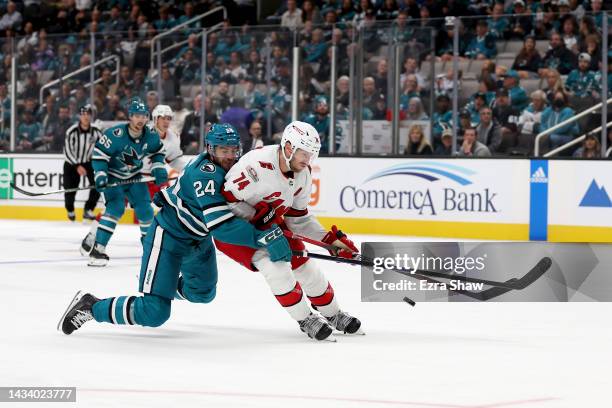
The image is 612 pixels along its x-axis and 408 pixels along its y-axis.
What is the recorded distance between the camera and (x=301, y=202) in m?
5.44

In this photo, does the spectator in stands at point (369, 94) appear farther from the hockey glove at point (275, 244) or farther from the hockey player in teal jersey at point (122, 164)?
the hockey glove at point (275, 244)

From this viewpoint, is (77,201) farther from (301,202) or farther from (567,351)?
(567,351)

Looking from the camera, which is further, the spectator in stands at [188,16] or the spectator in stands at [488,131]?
the spectator in stands at [188,16]

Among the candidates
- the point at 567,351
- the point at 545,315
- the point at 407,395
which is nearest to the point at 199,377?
the point at 407,395

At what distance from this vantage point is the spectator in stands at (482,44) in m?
11.9

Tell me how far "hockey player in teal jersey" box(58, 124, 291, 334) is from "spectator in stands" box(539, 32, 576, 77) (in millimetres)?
6820

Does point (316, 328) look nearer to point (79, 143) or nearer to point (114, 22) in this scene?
point (79, 143)

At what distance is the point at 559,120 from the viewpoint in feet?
37.1

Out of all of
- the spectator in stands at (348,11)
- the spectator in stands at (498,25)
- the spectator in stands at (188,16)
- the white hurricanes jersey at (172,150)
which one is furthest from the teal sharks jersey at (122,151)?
the spectator in stands at (188,16)

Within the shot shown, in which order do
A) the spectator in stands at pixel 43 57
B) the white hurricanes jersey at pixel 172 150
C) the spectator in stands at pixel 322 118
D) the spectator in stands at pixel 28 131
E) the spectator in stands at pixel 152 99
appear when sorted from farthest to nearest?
the spectator in stands at pixel 28 131, the spectator in stands at pixel 43 57, the spectator in stands at pixel 152 99, the spectator in stands at pixel 322 118, the white hurricanes jersey at pixel 172 150

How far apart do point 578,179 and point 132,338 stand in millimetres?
6550

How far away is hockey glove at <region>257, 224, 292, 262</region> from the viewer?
16.2 ft

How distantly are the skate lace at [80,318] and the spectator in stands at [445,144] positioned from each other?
6892mm

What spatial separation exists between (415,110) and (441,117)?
0.30 metres
